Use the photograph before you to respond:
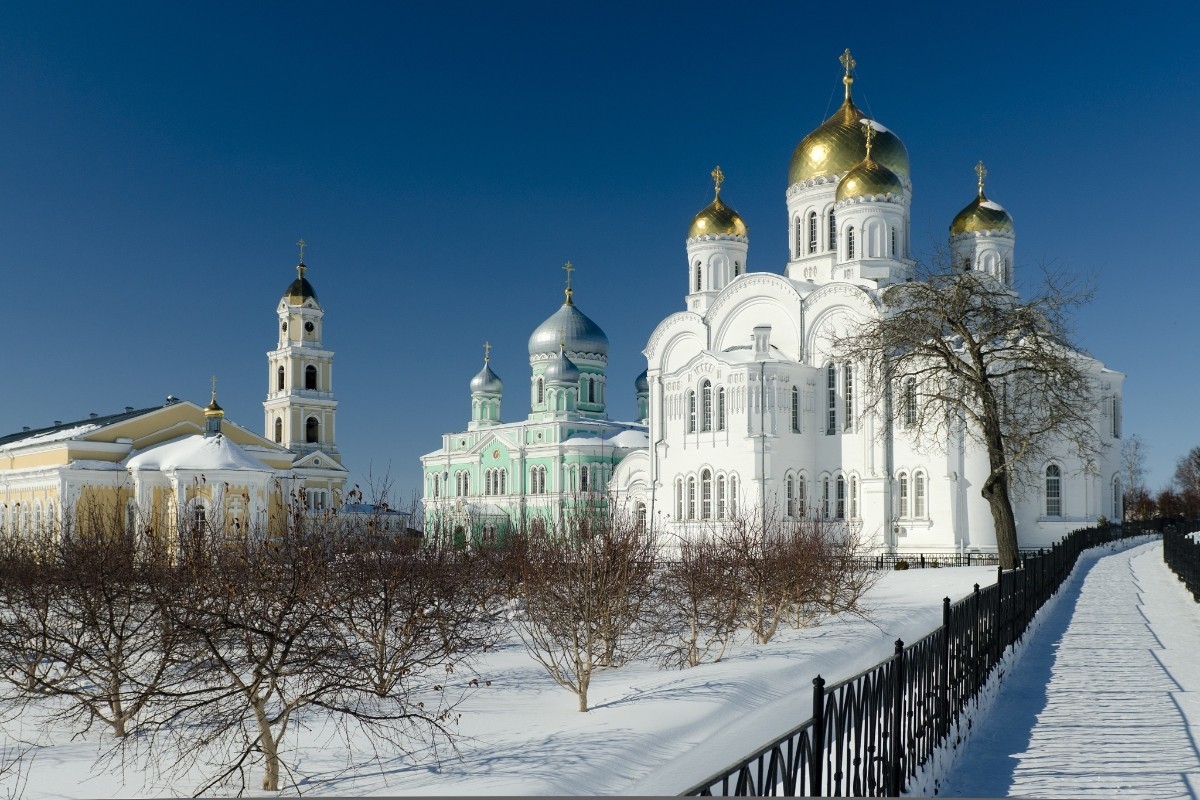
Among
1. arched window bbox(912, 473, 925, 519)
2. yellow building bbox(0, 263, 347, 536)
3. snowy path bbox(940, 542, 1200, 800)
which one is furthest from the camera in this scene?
yellow building bbox(0, 263, 347, 536)

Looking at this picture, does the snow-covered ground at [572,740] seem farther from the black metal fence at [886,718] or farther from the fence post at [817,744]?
the fence post at [817,744]

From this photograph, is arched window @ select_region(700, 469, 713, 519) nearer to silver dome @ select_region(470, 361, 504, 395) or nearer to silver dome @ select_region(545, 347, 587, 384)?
silver dome @ select_region(545, 347, 587, 384)

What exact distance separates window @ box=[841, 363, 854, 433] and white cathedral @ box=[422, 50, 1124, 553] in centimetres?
5

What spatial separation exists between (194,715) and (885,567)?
69.6 feet

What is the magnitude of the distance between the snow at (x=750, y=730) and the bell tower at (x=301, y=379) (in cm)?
3695

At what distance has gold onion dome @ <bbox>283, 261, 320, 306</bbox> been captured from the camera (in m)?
49.8

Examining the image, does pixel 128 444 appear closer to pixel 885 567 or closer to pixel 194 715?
pixel 885 567

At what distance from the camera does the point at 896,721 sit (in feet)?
20.9

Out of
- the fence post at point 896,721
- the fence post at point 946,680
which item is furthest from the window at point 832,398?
the fence post at point 896,721

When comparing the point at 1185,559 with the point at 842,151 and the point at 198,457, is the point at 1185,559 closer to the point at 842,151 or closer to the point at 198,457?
the point at 842,151

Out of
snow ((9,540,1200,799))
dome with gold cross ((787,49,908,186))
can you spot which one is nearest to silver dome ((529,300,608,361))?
dome with gold cross ((787,49,908,186))

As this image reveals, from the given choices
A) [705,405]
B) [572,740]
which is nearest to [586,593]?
[572,740]

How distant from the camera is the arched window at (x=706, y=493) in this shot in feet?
117

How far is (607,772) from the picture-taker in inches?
336
